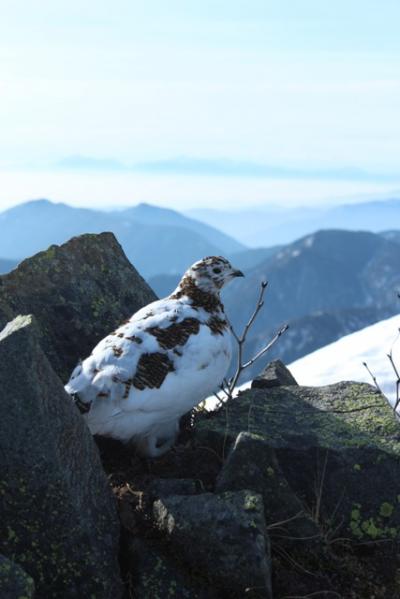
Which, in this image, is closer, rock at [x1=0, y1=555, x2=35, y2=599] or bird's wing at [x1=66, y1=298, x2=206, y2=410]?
rock at [x1=0, y1=555, x2=35, y2=599]

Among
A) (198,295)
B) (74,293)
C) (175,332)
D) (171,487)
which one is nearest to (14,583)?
(171,487)

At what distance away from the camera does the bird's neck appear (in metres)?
8.81

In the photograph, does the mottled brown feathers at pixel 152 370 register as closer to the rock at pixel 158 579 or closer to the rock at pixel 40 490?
the rock at pixel 40 490

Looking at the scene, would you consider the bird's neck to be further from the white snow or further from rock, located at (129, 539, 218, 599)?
the white snow

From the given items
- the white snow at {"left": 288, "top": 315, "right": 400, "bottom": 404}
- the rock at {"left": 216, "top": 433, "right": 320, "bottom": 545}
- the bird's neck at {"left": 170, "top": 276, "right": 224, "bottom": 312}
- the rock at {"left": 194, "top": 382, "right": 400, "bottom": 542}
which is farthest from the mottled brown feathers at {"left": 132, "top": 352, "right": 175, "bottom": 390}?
the white snow at {"left": 288, "top": 315, "right": 400, "bottom": 404}

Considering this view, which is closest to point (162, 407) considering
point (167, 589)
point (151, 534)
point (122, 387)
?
point (122, 387)

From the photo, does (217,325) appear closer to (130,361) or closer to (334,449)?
(130,361)

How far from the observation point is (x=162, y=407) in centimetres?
752

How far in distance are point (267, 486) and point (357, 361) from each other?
24.0 metres

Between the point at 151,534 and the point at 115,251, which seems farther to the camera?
the point at 115,251

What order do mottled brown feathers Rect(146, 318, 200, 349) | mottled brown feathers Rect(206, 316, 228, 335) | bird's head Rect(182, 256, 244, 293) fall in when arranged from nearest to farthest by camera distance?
mottled brown feathers Rect(146, 318, 200, 349)
mottled brown feathers Rect(206, 316, 228, 335)
bird's head Rect(182, 256, 244, 293)

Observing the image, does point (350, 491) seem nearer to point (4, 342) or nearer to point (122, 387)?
point (122, 387)

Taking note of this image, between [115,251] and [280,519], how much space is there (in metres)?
4.77

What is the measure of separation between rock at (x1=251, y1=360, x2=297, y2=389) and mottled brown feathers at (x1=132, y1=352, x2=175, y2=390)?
2.00 m
